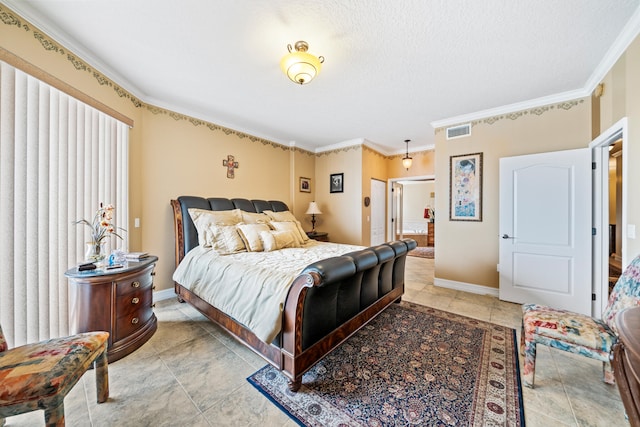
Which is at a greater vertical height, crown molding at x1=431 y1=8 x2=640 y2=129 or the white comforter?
crown molding at x1=431 y1=8 x2=640 y2=129

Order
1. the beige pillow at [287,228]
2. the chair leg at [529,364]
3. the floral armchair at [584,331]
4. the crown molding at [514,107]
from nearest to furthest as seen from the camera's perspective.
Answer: the floral armchair at [584,331], the chair leg at [529,364], the crown molding at [514,107], the beige pillow at [287,228]

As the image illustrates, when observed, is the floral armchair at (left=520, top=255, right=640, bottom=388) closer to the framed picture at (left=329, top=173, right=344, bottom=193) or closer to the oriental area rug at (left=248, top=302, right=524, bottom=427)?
the oriental area rug at (left=248, top=302, right=524, bottom=427)

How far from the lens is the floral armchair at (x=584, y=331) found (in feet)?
4.89

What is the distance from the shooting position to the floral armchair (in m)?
1.49

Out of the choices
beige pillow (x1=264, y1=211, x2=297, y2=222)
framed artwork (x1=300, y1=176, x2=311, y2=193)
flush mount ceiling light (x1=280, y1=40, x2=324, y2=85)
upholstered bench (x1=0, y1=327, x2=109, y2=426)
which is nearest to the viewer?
upholstered bench (x1=0, y1=327, x2=109, y2=426)

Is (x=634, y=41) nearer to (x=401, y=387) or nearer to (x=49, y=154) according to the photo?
(x=401, y=387)

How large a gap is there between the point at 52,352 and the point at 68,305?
3.62ft

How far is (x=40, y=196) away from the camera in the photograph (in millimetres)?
1867

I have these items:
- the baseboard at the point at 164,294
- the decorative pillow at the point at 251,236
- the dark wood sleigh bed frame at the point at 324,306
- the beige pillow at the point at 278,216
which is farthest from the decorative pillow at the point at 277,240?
the baseboard at the point at 164,294

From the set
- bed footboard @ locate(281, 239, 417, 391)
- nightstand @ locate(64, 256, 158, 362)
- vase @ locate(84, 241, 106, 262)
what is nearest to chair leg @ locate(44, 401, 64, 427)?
nightstand @ locate(64, 256, 158, 362)

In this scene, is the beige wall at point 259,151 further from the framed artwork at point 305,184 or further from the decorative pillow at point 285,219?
the decorative pillow at point 285,219

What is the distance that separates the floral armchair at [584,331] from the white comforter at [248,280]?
68.0 inches

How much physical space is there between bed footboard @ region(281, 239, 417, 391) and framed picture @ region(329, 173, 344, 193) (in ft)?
8.74

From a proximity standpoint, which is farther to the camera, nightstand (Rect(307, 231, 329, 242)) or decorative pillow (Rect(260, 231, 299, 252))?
nightstand (Rect(307, 231, 329, 242))
